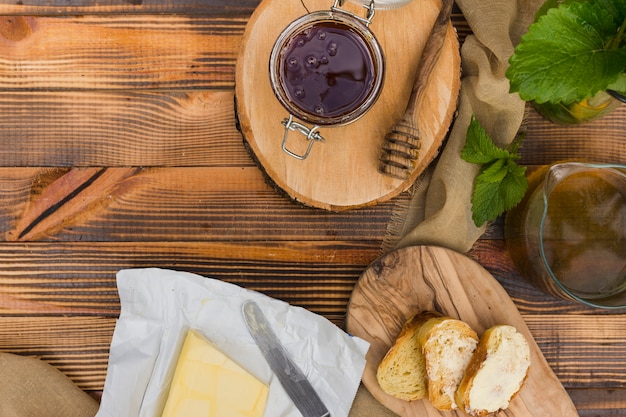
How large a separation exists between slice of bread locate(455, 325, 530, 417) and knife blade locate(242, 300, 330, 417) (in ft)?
0.86

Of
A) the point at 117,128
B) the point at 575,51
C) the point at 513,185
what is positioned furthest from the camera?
the point at 117,128

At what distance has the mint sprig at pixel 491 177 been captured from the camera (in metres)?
1.03

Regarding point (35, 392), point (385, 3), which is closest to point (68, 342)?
point (35, 392)

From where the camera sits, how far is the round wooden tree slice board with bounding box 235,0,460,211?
953mm

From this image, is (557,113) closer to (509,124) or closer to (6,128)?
(509,124)

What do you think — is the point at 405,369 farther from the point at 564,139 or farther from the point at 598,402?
the point at 564,139

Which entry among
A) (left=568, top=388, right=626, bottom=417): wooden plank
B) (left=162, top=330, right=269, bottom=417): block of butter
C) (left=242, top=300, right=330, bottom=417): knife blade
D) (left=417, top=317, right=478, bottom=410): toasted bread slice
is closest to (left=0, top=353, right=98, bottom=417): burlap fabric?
(left=162, top=330, right=269, bottom=417): block of butter

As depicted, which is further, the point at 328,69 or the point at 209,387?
the point at 209,387

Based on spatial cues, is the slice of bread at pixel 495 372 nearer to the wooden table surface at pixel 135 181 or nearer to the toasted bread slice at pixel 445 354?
the toasted bread slice at pixel 445 354

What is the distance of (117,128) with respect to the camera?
44.8 inches

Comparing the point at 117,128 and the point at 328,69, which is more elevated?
the point at 328,69

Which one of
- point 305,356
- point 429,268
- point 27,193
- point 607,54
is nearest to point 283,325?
point 305,356

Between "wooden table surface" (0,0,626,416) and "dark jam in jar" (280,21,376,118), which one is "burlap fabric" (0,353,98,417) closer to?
"wooden table surface" (0,0,626,416)

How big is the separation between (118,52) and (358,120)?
51 cm
